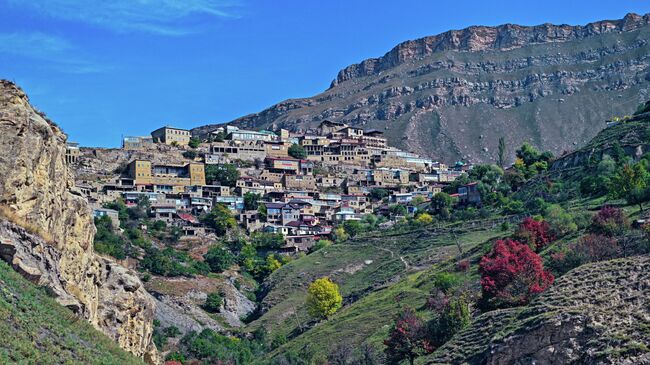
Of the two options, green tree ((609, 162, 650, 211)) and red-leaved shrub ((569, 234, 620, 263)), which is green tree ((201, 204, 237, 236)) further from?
red-leaved shrub ((569, 234, 620, 263))

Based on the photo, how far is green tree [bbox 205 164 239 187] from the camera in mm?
124562

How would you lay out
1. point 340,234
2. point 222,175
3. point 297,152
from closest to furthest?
point 340,234 → point 222,175 → point 297,152

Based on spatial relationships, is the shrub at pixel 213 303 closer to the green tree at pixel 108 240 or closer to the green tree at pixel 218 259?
the green tree at pixel 218 259

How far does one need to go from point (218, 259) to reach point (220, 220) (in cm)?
1237

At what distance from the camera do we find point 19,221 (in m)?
27.7

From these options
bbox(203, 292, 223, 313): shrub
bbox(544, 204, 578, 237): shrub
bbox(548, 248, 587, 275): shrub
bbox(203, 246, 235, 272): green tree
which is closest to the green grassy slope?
bbox(548, 248, 587, 275): shrub

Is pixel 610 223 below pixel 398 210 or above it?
above

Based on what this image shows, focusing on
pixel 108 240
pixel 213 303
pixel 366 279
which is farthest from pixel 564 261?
pixel 108 240

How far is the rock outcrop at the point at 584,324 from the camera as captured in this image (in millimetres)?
28781

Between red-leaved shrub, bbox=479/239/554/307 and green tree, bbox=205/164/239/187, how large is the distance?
77.0 metres

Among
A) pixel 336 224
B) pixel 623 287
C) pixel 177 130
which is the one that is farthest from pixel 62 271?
pixel 177 130

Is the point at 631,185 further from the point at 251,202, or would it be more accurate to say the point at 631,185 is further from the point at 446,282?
the point at 251,202

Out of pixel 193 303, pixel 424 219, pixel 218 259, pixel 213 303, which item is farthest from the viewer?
pixel 424 219

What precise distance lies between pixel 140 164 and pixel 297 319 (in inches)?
1959
